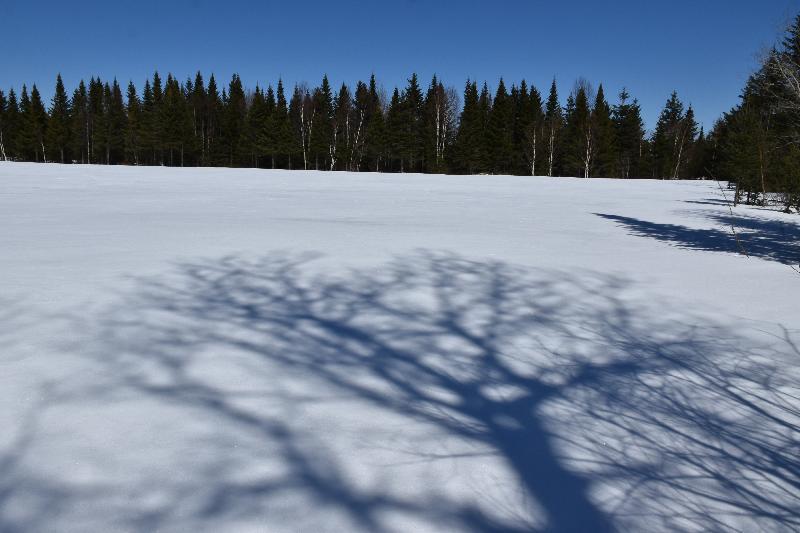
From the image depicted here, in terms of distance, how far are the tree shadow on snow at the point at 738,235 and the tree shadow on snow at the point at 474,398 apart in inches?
175

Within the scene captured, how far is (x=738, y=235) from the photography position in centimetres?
959

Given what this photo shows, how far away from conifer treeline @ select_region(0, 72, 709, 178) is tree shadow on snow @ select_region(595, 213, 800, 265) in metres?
32.3

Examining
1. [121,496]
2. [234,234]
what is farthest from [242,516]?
[234,234]

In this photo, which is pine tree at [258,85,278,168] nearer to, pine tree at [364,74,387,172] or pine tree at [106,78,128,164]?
pine tree at [364,74,387,172]

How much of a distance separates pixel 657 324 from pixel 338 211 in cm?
873

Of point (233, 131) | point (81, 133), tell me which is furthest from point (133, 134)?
point (233, 131)

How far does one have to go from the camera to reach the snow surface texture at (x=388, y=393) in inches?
76.9

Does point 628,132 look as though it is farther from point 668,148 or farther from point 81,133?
point 81,133

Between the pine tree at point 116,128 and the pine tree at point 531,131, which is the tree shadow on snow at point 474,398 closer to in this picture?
the pine tree at point 531,131

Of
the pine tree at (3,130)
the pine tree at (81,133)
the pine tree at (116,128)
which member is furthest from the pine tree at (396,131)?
the pine tree at (3,130)

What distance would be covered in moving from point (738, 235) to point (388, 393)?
9610 mm

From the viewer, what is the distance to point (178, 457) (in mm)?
2123

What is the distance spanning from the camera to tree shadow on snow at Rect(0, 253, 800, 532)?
1.97 m

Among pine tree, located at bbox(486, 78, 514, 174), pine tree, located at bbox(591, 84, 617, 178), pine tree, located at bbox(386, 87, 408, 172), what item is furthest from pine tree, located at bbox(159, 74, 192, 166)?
pine tree, located at bbox(591, 84, 617, 178)
